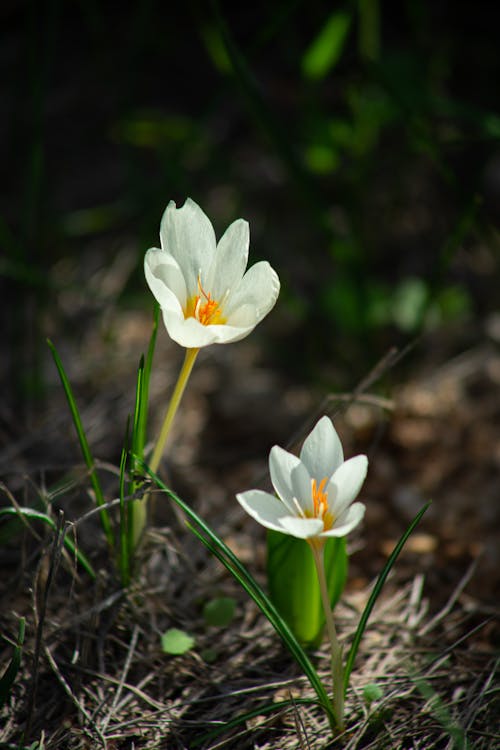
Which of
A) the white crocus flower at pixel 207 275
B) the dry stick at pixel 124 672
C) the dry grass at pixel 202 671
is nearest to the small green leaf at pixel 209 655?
the dry grass at pixel 202 671

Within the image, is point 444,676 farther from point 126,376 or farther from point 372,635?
point 126,376

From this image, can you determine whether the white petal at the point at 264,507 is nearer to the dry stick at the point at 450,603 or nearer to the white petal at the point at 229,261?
the white petal at the point at 229,261

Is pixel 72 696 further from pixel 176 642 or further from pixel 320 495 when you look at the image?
pixel 320 495

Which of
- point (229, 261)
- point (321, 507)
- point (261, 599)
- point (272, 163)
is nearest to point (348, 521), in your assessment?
point (321, 507)

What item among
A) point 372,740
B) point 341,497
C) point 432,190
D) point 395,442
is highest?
point 341,497

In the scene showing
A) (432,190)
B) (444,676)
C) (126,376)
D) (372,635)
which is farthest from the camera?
(432,190)

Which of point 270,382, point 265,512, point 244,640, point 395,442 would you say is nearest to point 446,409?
point 395,442
